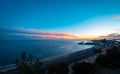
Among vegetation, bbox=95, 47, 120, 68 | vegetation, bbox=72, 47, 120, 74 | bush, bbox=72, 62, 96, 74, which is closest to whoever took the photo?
bush, bbox=72, 62, 96, 74

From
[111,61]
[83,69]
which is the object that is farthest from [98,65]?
[83,69]

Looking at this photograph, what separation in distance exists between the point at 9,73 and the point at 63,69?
44.5 ft

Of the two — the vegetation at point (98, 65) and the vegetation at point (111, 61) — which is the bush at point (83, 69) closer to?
the vegetation at point (98, 65)

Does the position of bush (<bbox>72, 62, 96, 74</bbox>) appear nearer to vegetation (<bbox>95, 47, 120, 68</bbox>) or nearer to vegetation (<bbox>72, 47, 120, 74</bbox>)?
vegetation (<bbox>72, 47, 120, 74</bbox>)

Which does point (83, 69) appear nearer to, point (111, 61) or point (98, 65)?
point (98, 65)

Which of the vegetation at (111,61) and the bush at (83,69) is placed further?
the vegetation at (111,61)

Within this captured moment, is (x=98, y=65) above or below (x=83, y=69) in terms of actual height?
below

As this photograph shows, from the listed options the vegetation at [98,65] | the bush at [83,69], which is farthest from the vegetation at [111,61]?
the bush at [83,69]

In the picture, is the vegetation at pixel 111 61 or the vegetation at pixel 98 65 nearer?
the vegetation at pixel 98 65

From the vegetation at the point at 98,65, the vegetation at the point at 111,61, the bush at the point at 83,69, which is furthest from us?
the vegetation at the point at 111,61

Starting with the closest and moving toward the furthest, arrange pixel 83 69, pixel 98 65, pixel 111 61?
pixel 83 69 < pixel 98 65 < pixel 111 61

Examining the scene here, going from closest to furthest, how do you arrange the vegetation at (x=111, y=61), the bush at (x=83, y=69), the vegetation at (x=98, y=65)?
the bush at (x=83, y=69), the vegetation at (x=98, y=65), the vegetation at (x=111, y=61)

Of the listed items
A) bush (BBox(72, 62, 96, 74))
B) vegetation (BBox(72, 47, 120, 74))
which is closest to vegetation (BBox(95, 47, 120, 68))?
vegetation (BBox(72, 47, 120, 74))

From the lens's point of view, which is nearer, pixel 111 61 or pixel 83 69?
pixel 83 69
